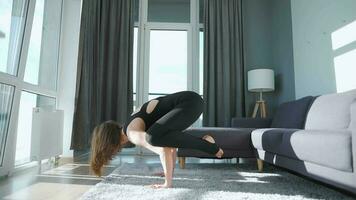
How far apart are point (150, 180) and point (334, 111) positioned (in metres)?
1.59

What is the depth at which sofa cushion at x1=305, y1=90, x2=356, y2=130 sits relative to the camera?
211cm

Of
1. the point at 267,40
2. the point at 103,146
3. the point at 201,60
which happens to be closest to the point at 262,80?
the point at 267,40

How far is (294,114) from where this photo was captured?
2873 mm

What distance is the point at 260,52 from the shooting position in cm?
464

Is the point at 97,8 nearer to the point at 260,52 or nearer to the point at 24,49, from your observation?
the point at 24,49

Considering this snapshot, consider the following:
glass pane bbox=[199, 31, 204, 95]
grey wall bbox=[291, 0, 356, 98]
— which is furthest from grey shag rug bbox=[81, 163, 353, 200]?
glass pane bbox=[199, 31, 204, 95]

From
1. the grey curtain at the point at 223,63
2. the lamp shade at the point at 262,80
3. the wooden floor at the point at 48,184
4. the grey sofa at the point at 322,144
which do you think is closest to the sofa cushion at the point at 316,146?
the grey sofa at the point at 322,144

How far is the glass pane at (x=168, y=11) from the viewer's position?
4801mm

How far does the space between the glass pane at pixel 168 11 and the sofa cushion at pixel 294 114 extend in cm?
247

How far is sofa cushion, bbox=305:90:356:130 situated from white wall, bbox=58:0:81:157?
3069 millimetres

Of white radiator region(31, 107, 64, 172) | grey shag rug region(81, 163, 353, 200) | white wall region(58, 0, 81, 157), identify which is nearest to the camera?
grey shag rug region(81, 163, 353, 200)

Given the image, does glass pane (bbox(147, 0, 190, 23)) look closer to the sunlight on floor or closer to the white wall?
the white wall

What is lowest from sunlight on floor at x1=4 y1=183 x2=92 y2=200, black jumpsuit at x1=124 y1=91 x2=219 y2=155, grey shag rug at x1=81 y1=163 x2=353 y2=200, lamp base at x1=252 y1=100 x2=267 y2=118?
sunlight on floor at x1=4 y1=183 x2=92 y2=200

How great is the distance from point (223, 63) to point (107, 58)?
6.16 feet
